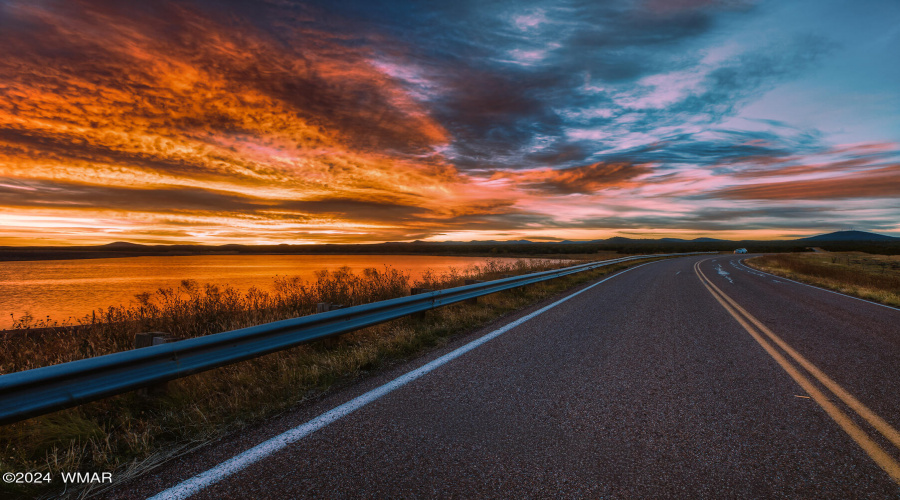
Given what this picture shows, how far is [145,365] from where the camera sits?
3055mm

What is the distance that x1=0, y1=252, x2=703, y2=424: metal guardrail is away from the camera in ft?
7.86

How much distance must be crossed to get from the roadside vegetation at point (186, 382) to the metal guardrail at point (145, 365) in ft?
1.04

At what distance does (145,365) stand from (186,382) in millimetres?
1122

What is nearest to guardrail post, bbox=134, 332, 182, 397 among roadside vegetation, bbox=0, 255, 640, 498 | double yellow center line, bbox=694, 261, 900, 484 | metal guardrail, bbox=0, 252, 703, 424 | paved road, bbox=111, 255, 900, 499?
roadside vegetation, bbox=0, 255, 640, 498

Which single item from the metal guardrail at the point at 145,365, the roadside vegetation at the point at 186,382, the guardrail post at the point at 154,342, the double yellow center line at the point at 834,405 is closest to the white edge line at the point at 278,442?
the roadside vegetation at the point at 186,382

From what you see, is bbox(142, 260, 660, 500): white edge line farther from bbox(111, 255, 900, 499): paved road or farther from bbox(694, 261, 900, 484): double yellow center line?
bbox(694, 261, 900, 484): double yellow center line

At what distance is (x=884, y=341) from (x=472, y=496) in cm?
758

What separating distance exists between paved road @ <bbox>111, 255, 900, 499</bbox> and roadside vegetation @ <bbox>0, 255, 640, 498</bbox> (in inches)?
16.3

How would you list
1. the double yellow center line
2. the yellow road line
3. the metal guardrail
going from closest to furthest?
the metal guardrail, the double yellow center line, the yellow road line

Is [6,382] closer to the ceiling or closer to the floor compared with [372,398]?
closer to the ceiling

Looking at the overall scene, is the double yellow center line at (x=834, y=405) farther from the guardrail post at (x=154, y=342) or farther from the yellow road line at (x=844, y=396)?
the guardrail post at (x=154, y=342)

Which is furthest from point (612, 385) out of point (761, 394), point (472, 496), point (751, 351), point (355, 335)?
point (355, 335)

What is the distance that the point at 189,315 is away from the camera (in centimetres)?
726

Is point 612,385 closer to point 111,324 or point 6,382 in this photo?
point 6,382
